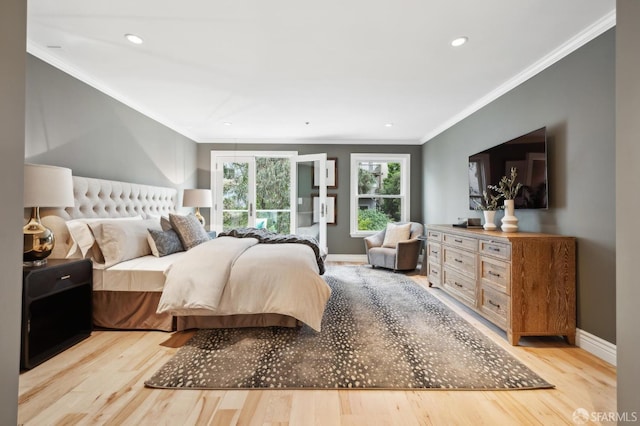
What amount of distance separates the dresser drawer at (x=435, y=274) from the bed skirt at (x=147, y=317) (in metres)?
2.03

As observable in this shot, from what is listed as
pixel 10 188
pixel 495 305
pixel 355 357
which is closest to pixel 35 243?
pixel 10 188

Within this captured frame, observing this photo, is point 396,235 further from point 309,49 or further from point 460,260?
point 309,49

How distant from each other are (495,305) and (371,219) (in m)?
3.60

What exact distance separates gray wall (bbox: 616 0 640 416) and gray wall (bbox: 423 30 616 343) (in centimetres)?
103

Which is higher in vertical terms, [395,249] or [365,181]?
[365,181]

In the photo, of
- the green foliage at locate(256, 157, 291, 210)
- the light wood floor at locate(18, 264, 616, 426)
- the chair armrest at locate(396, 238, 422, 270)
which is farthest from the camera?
the green foliage at locate(256, 157, 291, 210)

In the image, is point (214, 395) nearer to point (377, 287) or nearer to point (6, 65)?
point (6, 65)

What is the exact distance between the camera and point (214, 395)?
5.57 ft

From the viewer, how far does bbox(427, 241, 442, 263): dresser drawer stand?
367 centimetres

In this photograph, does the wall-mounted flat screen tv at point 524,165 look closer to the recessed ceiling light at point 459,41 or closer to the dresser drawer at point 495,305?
the dresser drawer at point 495,305

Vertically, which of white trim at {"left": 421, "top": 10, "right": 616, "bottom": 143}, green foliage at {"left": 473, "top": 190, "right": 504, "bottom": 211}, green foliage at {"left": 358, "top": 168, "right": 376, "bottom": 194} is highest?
white trim at {"left": 421, "top": 10, "right": 616, "bottom": 143}

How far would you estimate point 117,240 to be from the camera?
102 inches

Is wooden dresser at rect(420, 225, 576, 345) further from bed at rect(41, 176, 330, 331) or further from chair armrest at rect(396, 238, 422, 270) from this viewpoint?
chair armrest at rect(396, 238, 422, 270)

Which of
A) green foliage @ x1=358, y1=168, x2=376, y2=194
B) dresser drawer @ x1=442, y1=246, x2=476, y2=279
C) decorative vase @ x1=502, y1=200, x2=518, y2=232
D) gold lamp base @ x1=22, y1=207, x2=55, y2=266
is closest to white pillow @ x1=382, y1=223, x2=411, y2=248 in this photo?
green foliage @ x1=358, y1=168, x2=376, y2=194
